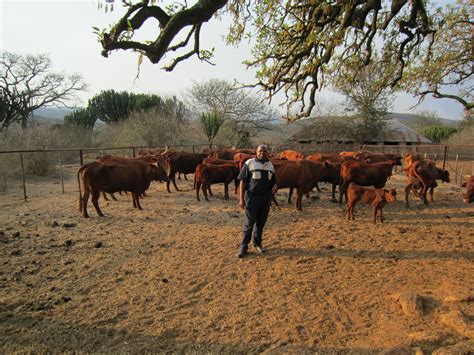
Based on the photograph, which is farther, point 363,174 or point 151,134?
point 151,134

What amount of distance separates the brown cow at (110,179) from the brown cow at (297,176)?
3785mm

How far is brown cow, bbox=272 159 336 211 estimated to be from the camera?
8805mm

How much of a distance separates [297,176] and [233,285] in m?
5.00

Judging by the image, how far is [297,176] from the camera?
8859 millimetres

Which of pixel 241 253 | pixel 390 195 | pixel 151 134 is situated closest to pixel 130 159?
pixel 241 253

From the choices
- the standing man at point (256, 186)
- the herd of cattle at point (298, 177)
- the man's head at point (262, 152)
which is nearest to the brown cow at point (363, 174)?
the herd of cattle at point (298, 177)

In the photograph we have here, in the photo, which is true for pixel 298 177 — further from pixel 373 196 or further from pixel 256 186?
pixel 256 186

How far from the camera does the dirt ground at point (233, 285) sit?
3230 millimetres

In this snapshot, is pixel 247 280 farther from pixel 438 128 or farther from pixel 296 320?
pixel 438 128

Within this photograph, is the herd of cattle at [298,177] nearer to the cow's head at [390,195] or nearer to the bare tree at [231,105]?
the cow's head at [390,195]

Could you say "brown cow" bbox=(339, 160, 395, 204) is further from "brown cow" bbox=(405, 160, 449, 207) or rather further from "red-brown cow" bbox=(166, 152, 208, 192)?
"red-brown cow" bbox=(166, 152, 208, 192)

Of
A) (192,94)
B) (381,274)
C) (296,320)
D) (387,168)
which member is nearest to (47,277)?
(296,320)

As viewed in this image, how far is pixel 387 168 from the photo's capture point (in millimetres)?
9383

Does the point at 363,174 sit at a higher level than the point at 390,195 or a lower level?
higher
